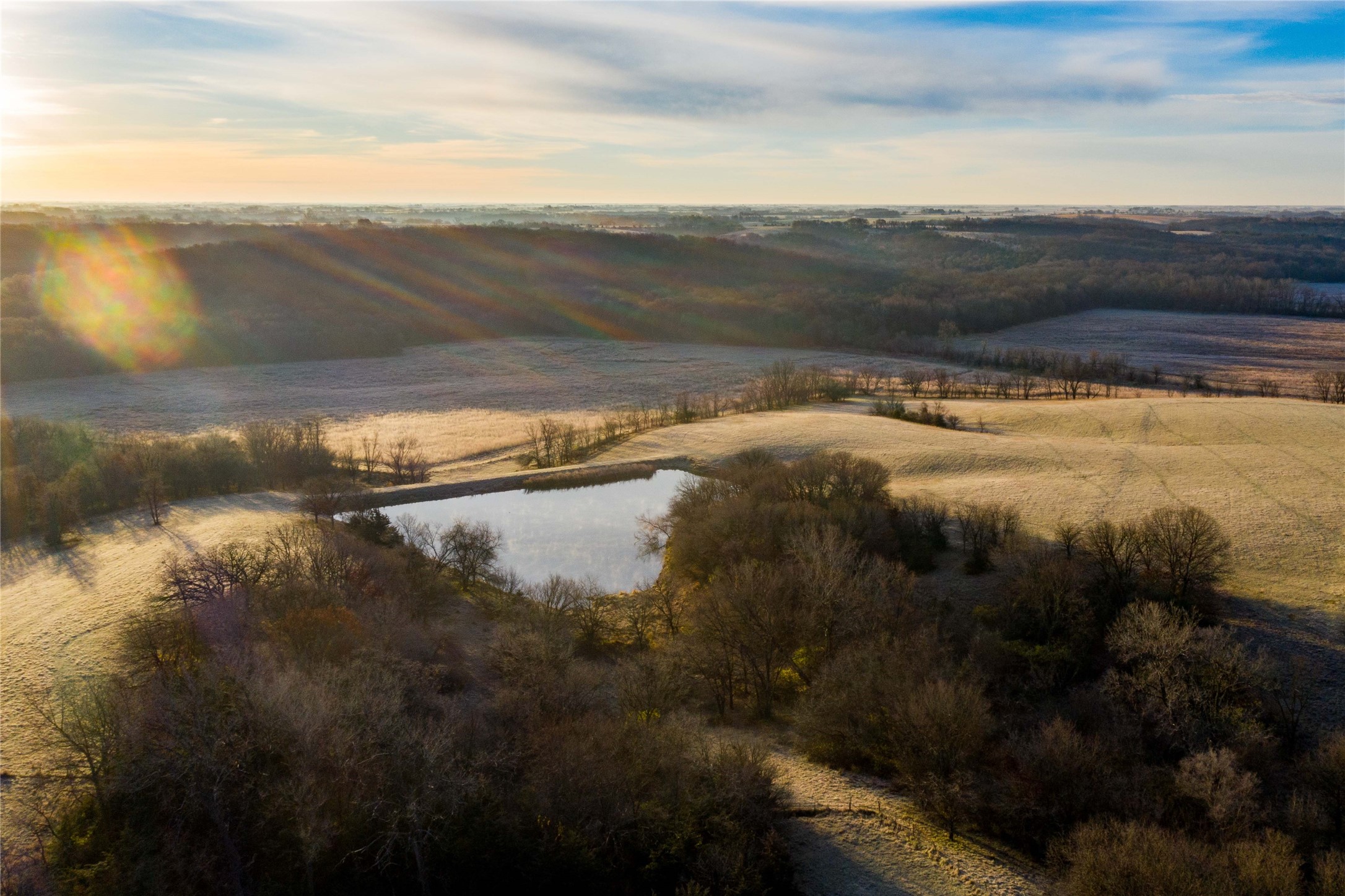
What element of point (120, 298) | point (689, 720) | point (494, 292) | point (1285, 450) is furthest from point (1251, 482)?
point (120, 298)

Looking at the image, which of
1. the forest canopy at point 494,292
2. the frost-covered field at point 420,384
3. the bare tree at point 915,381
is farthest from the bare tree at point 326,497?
the forest canopy at point 494,292

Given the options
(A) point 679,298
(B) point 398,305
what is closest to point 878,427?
(A) point 679,298

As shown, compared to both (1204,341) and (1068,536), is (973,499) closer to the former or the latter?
(1068,536)

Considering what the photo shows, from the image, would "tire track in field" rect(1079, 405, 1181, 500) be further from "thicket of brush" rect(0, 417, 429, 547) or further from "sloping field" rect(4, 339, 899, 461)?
"thicket of brush" rect(0, 417, 429, 547)

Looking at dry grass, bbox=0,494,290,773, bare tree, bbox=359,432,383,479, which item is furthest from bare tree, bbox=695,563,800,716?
bare tree, bbox=359,432,383,479

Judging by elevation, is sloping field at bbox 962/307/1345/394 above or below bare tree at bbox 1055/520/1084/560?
above

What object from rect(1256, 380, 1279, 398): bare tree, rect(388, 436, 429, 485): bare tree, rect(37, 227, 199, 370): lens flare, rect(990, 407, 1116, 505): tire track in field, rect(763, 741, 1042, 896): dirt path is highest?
rect(37, 227, 199, 370): lens flare

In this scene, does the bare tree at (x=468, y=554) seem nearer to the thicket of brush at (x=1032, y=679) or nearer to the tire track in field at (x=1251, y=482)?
the thicket of brush at (x=1032, y=679)
